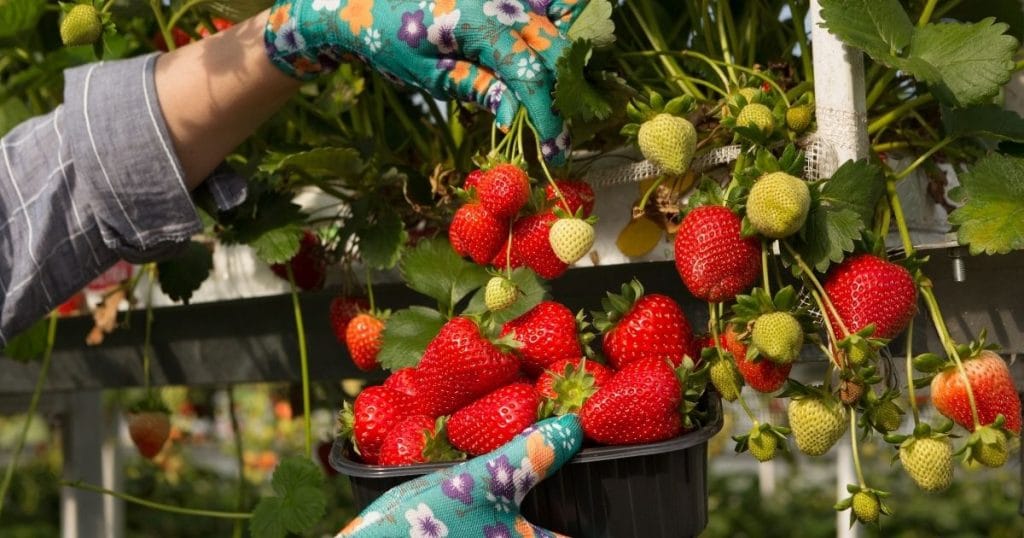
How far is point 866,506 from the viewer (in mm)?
675

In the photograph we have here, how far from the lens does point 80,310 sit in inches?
58.9

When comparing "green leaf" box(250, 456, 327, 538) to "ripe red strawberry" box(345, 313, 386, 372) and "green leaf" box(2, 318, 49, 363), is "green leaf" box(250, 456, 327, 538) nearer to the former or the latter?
"ripe red strawberry" box(345, 313, 386, 372)

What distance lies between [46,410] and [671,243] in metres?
1.41

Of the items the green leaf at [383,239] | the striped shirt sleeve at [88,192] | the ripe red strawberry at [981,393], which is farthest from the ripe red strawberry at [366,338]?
the ripe red strawberry at [981,393]

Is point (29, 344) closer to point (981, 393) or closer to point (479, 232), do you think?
point (479, 232)

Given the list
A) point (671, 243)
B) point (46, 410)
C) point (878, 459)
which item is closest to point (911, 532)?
point (878, 459)

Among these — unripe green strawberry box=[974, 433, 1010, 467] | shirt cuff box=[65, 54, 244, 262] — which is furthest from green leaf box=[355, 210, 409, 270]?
unripe green strawberry box=[974, 433, 1010, 467]

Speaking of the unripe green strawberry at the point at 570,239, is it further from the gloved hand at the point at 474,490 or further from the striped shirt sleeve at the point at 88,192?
the striped shirt sleeve at the point at 88,192

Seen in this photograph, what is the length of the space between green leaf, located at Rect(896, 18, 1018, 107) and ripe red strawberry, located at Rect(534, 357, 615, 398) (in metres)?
0.27

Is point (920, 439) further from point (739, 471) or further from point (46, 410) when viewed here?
point (739, 471)

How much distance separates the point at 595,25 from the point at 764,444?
1.01 ft

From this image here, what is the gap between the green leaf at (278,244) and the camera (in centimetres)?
102

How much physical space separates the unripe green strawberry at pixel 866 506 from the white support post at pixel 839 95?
23 cm

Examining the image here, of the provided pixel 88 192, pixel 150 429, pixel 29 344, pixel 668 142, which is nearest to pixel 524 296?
pixel 668 142
